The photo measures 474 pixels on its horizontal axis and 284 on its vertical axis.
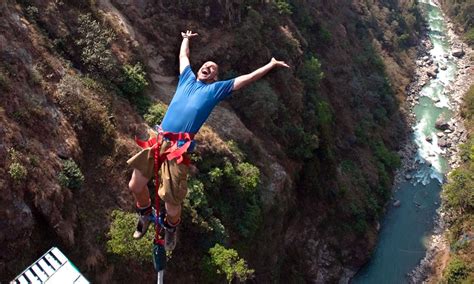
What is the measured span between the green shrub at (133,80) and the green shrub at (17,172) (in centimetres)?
716

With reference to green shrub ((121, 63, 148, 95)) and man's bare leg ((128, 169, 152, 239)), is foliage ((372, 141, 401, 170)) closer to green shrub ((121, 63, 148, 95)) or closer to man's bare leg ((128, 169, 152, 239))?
green shrub ((121, 63, 148, 95))

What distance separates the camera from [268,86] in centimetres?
2706

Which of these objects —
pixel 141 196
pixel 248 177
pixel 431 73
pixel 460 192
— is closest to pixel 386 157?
pixel 460 192

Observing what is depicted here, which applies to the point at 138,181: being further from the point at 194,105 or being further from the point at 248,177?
the point at 248,177

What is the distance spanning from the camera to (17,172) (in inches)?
494

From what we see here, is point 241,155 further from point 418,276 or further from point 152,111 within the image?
point 418,276

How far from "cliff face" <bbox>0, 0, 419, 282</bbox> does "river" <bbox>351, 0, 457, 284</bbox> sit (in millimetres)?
1428

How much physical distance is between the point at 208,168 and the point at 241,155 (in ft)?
8.78

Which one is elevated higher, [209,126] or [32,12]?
[32,12]

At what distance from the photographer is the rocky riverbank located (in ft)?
103

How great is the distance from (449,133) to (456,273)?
1785 centimetres

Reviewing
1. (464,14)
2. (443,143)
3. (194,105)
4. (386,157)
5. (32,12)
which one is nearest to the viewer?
(194,105)

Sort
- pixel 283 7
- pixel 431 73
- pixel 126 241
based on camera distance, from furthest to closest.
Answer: pixel 431 73 < pixel 283 7 < pixel 126 241

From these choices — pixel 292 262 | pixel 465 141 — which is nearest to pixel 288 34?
pixel 292 262
